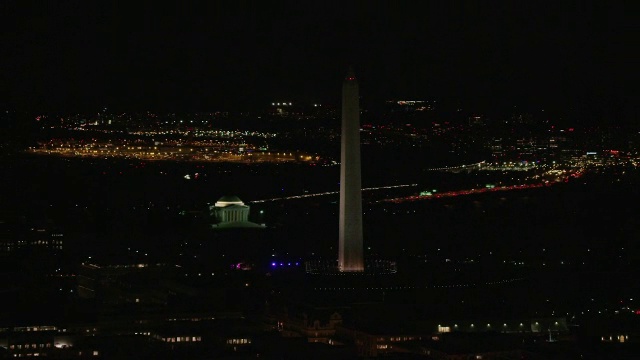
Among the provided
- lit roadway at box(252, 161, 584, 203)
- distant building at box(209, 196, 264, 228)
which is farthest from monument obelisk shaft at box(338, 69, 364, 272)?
lit roadway at box(252, 161, 584, 203)

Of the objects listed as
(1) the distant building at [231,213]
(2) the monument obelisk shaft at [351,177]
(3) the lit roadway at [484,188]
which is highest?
(3) the lit roadway at [484,188]

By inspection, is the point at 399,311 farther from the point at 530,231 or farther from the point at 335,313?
the point at 530,231

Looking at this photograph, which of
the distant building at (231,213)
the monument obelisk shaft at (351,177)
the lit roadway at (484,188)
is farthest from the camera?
the lit roadway at (484,188)

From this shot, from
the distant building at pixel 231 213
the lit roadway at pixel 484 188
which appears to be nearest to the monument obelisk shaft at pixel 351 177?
the distant building at pixel 231 213

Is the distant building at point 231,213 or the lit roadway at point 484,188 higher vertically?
the lit roadway at point 484,188

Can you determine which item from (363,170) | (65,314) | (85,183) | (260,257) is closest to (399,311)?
(65,314)

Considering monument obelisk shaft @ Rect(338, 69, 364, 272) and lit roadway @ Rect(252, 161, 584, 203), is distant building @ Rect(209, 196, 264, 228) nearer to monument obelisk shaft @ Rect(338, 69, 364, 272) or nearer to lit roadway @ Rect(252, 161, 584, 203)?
lit roadway @ Rect(252, 161, 584, 203)

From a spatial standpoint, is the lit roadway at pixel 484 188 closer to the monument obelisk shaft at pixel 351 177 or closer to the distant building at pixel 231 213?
the distant building at pixel 231 213
